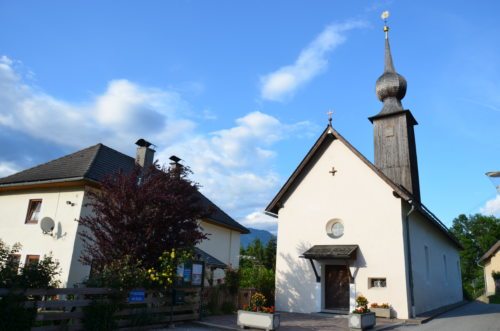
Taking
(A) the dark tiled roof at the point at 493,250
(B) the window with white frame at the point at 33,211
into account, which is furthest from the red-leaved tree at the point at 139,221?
(A) the dark tiled roof at the point at 493,250

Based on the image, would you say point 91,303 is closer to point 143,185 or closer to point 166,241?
point 166,241

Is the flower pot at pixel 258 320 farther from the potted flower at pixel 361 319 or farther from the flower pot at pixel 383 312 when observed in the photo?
the flower pot at pixel 383 312

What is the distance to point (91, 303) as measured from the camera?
941 centimetres

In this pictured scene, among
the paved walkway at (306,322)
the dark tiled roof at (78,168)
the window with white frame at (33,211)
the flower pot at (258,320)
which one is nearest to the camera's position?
the flower pot at (258,320)

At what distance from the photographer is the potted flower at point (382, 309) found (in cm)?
1444

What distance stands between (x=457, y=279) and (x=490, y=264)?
67.6 feet

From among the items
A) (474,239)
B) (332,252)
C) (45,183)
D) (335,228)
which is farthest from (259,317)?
(474,239)

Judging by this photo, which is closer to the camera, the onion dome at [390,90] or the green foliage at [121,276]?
the green foliage at [121,276]

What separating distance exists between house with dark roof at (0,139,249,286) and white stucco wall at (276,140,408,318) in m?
3.66

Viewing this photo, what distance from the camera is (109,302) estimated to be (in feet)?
31.7

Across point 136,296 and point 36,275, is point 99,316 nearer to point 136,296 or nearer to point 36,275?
point 136,296

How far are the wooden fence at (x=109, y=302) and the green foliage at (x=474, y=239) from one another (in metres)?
60.8

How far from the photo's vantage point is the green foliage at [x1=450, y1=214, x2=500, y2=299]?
207 ft

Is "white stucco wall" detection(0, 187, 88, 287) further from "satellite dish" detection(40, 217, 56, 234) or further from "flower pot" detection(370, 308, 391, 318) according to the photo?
"flower pot" detection(370, 308, 391, 318)
